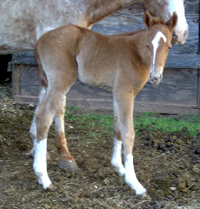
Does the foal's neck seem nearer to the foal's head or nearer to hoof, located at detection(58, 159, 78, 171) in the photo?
the foal's head

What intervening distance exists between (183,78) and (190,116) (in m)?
0.65

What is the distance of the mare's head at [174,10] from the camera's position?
390cm

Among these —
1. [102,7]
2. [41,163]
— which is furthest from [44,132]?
[102,7]

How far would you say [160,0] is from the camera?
425 cm

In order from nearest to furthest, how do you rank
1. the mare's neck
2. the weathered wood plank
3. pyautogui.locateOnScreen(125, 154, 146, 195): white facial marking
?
1. pyautogui.locateOnScreen(125, 154, 146, 195): white facial marking
2. the mare's neck
3. the weathered wood plank

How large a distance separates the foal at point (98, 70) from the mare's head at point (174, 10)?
0.65 metres

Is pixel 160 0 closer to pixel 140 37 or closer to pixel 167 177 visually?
pixel 140 37

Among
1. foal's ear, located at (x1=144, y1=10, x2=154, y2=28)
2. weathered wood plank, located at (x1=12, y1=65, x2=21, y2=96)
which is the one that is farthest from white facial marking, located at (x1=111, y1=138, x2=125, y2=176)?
weathered wood plank, located at (x1=12, y1=65, x2=21, y2=96)

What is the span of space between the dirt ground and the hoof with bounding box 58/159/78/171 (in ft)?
0.19

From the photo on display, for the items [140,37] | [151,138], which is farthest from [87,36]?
[151,138]

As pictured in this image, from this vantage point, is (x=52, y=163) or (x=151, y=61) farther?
(x=52, y=163)

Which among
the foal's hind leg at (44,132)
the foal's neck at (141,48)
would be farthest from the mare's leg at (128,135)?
the foal's hind leg at (44,132)

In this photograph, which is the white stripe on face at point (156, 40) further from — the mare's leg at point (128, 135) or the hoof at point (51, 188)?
the hoof at point (51, 188)

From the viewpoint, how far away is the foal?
3357mm
